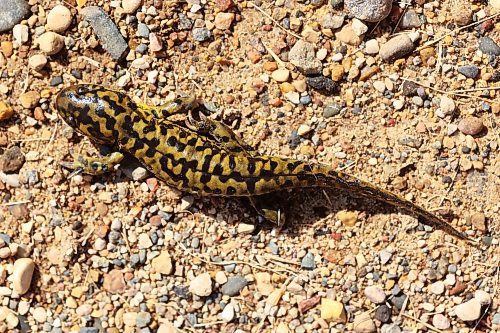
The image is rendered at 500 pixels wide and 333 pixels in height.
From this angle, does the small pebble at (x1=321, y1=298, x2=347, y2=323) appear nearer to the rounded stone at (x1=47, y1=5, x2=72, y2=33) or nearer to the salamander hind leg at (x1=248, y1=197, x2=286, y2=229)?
the salamander hind leg at (x1=248, y1=197, x2=286, y2=229)

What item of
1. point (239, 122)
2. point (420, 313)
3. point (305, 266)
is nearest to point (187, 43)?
point (239, 122)

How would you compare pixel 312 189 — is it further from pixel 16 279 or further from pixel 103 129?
pixel 16 279

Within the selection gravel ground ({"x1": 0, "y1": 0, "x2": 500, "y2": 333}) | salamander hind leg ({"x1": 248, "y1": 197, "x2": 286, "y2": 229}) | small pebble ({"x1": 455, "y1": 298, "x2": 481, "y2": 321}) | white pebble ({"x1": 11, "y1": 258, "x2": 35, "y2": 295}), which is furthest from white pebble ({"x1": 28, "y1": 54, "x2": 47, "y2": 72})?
small pebble ({"x1": 455, "y1": 298, "x2": 481, "y2": 321})

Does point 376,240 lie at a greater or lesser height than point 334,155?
lesser

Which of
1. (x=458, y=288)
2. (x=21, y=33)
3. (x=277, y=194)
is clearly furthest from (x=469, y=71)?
(x=21, y=33)

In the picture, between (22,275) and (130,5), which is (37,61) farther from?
(22,275)

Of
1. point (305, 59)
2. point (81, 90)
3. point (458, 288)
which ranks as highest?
point (305, 59)

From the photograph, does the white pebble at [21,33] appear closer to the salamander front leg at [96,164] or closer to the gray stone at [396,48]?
the salamander front leg at [96,164]
